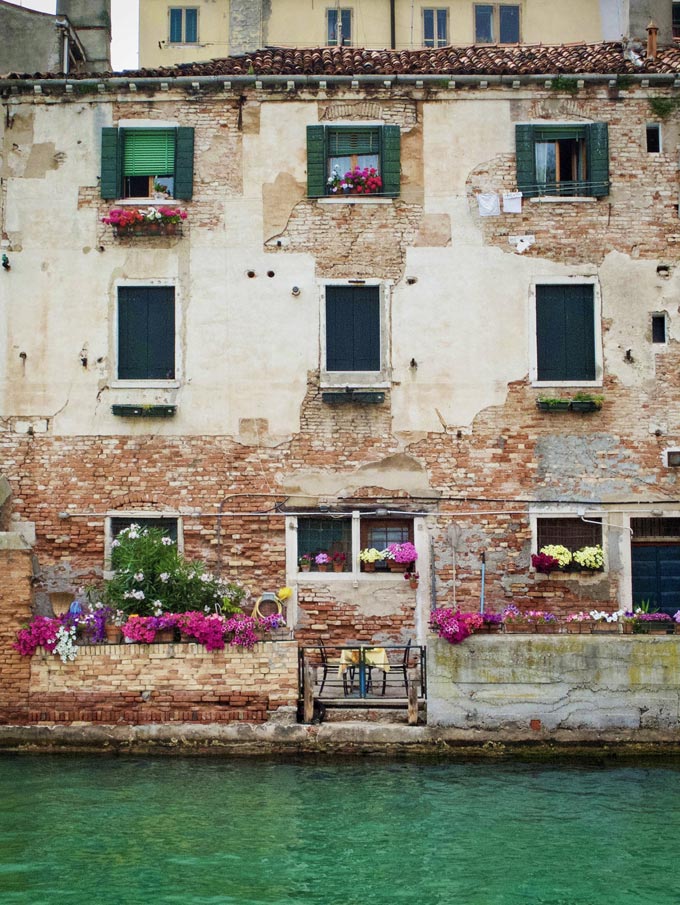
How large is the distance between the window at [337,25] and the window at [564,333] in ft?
31.0

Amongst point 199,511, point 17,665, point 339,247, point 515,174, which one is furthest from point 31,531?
point 515,174

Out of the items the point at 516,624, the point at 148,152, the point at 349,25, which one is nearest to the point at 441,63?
the point at 148,152

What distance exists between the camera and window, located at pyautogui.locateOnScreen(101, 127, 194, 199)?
19016 millimetres

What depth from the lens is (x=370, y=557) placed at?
18.4m

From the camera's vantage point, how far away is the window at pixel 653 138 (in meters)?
19.2

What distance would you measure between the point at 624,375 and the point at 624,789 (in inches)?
281

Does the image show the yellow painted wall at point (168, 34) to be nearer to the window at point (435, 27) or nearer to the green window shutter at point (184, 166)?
the window at point (435, 27)

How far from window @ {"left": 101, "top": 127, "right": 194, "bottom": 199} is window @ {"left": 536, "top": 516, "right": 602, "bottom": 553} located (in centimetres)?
715

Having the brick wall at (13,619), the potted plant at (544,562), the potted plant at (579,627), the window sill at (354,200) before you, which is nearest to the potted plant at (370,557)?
the potted plant at (544,562)

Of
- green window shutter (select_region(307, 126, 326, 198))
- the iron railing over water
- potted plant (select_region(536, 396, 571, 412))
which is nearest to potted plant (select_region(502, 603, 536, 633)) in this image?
the iron railing over water

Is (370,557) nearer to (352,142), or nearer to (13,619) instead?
(13,619)

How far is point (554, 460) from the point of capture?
1867 cm

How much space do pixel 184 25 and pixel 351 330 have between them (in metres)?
10.6

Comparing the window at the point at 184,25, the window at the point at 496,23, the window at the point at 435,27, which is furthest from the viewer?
the window at the point at 184,25
